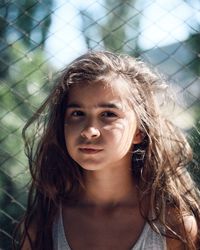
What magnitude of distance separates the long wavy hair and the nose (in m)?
0.14

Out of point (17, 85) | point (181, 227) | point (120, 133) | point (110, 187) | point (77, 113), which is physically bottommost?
point (181, 227)

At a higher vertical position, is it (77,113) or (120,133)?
(77,113)

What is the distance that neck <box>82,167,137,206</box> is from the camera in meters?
1.84

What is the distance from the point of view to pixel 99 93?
1.73 metres

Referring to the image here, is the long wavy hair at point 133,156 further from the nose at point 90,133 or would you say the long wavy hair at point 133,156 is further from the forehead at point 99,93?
the nose at point 90,133

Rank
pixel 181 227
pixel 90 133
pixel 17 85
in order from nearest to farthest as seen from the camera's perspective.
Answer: pixel 90 133
pixel 181 227
pixel 17 85

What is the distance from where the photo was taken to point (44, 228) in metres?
1.89

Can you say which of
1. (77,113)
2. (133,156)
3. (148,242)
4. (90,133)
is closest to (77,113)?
(77,113)

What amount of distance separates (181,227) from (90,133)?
1.22ft

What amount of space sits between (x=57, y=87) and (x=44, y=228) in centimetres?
40

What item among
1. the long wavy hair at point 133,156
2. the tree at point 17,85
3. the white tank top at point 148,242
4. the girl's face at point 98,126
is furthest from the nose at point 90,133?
the tree at point 17,85

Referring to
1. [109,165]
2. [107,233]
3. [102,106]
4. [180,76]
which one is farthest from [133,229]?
[180,76]

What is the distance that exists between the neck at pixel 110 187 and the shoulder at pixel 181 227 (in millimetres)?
116

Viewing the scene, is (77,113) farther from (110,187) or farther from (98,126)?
(110,187)
